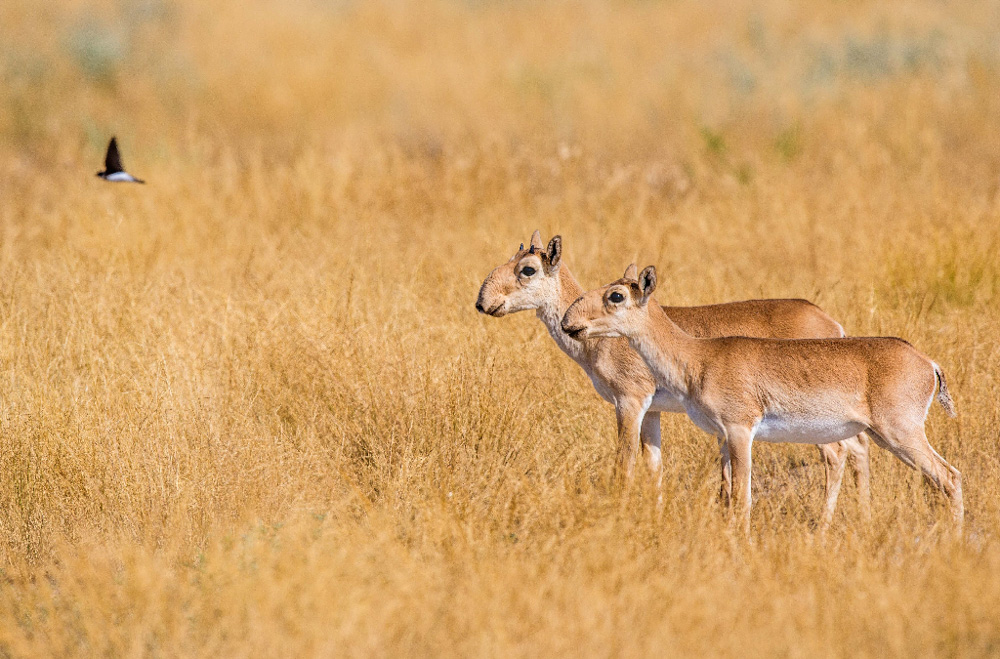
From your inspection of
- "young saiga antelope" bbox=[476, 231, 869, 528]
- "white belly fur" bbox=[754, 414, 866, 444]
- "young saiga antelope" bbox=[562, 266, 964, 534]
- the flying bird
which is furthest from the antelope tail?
the flying bird

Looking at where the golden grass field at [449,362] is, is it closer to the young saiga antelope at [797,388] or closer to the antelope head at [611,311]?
the young saiga antelope at [797,388]

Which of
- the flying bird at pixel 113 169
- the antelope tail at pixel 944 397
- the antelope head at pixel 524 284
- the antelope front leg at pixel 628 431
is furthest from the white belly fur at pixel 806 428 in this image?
the flying bird at pixel 113 169

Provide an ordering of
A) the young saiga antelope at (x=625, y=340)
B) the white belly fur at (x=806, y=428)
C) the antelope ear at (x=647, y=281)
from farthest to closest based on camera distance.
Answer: the young saiga antelope at (x=625, y=340) < the antelope ear at (x=647, y=281) < the white belly fur at (x=806, y=428)

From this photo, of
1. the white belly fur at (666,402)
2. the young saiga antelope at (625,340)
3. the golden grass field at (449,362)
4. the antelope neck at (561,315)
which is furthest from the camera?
the antelope neck at (561,315)

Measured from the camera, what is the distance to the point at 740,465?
617 cm

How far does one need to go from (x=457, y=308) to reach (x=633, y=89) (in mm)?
10566

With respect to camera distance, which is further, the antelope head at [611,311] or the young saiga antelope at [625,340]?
the young saiga antelope at [625,340]

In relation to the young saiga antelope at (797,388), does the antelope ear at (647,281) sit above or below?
above

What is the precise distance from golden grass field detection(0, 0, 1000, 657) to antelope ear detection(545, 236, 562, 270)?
79cm

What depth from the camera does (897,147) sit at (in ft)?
45.9

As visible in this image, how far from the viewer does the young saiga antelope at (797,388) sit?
6117 mm

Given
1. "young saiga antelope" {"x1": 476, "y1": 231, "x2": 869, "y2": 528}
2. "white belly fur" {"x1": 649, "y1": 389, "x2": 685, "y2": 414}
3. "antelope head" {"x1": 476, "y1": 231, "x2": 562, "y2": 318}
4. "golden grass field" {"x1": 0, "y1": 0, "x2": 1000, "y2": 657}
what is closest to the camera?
"golden grass field" {"x1": 0, "y1": 0, "x2": 1000, "y2": 657}

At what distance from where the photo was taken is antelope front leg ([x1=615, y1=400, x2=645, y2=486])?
21.8 feet

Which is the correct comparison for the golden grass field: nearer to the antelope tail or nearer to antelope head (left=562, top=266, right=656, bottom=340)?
the antelope tail
